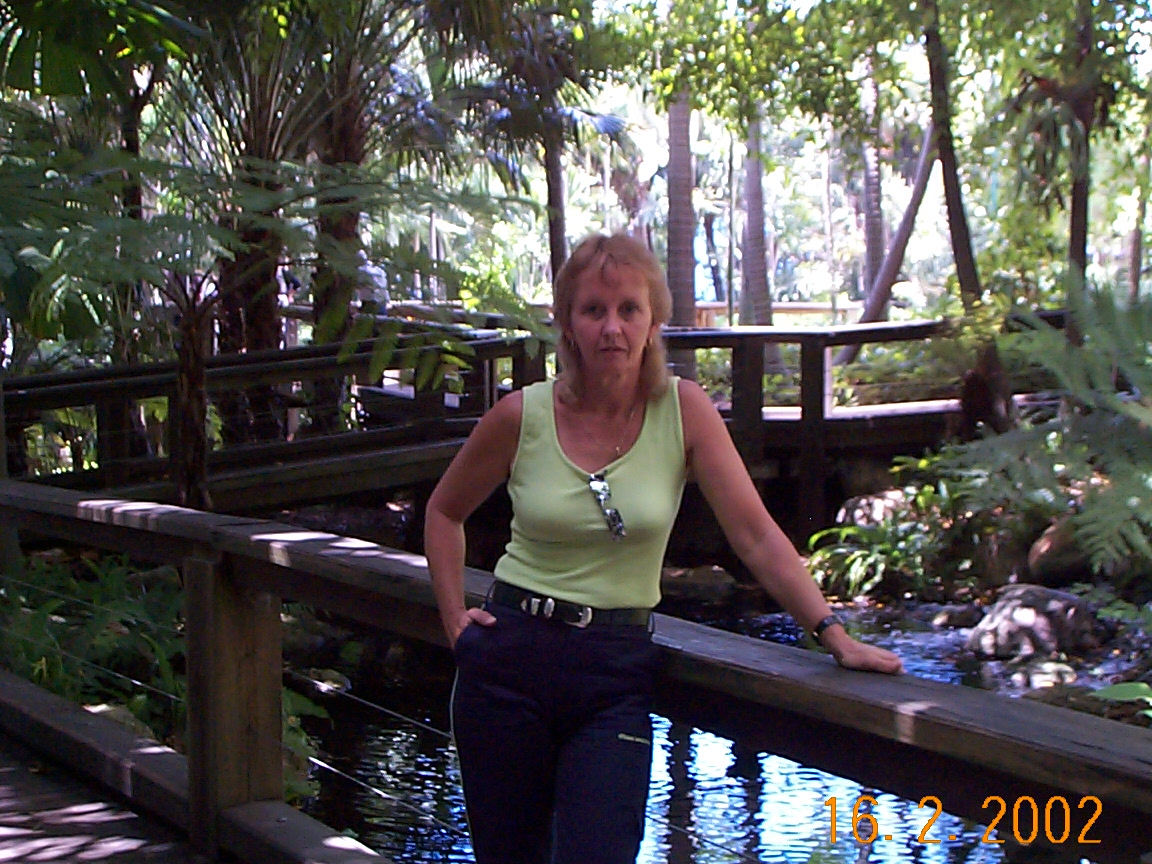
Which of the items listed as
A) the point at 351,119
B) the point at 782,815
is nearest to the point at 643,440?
the point at 782,815

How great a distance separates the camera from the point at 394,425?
10.9 meters

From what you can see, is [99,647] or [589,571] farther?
[99,647]

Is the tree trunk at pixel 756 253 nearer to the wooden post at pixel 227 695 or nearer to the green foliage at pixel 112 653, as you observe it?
the green foliage at pixel 112 653

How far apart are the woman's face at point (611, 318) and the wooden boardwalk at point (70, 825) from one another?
1893mm

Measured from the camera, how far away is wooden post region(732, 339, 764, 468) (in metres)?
11.1

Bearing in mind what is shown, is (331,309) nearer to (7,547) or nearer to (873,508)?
(7,547)

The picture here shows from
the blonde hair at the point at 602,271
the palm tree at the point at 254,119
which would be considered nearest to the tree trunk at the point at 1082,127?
the palm tree at the point at 254,119

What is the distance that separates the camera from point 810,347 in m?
11.2

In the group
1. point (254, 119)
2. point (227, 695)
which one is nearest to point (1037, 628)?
point (254, 119)

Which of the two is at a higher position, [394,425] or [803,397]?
[803,397]

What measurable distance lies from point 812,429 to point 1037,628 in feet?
10.2

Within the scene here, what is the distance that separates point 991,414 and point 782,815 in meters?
6.33

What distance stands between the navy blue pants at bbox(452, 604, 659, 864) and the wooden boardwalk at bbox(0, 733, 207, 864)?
A: 1.42 metres

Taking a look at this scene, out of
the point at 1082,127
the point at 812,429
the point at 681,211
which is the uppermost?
the point at 681,211
